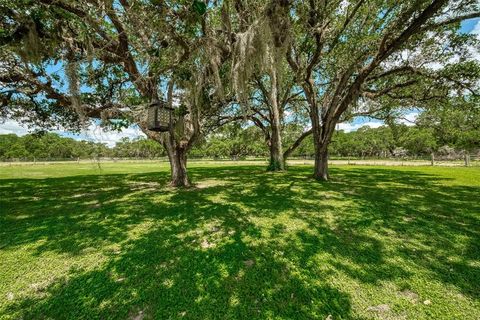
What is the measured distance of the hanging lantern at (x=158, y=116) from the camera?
5043 millimetres

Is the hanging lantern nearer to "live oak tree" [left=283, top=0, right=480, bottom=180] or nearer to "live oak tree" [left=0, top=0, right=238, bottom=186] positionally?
"live oak tree" [left=0, top=0, right=238, bottom=186]

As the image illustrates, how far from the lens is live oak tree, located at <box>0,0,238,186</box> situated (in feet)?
12.5

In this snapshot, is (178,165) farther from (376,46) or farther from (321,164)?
(376,46)

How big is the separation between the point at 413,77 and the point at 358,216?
7662mm

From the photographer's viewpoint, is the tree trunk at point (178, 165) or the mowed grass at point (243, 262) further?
the tree trunk at point (178, 165)

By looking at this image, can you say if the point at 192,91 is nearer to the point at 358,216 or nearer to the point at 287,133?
the point at 358,216

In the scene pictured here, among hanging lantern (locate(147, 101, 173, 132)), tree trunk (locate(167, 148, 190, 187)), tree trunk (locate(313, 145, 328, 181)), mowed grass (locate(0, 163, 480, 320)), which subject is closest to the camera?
mowed grass (locate(0, 163, 480, 320))

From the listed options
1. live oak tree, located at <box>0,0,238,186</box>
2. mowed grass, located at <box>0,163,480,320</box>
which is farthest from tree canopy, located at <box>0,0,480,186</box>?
mowed grass, located at <box>0,163,480,320</box>

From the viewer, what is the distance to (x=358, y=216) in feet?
15.9

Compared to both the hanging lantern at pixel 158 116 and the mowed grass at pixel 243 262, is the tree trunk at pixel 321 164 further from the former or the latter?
the hanging lantern at pixel 158 116

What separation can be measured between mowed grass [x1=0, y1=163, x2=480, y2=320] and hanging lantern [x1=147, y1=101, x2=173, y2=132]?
2008 mm

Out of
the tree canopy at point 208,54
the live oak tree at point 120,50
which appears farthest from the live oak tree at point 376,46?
the live oak tree at point 120,50

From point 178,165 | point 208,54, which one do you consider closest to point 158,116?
point 208,54

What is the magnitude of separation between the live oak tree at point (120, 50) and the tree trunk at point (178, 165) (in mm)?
39
